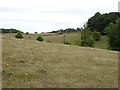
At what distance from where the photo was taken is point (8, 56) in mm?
22594

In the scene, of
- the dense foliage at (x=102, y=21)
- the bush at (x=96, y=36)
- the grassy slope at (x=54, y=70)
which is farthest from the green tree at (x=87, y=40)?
the grassy slope at (x=54, y=70)

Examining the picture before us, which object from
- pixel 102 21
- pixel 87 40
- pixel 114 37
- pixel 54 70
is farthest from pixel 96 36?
pixel 54 70

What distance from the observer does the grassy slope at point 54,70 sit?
1709 centimetres

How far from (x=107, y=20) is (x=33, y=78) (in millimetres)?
93986

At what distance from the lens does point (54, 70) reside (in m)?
19.8

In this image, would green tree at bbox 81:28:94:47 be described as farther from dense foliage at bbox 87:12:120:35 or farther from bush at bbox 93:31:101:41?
dense foliage at bbox 87:12:120:35

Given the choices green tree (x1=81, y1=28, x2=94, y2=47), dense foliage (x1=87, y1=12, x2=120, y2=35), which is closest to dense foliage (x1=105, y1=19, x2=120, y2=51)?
green tree (x1=81, y1=28, x2=94, y2=47)

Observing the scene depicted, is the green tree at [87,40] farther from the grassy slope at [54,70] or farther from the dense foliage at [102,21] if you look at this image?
the grassy slope at [54,70]

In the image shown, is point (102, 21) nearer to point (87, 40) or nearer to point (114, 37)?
point (87, 40)

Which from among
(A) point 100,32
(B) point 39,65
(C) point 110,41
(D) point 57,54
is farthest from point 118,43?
(B) point 39,65

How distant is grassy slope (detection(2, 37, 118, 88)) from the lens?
56.1 feet

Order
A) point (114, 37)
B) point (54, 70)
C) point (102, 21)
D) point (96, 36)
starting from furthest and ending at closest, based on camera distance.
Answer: point (102, 21), point (96, 36), point (114, 37), point (54, 70)

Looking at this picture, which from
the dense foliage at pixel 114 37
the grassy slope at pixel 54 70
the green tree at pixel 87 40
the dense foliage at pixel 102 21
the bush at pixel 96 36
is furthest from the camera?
the dense foliage at pixel 102 21

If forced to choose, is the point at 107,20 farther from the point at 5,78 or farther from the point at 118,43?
the point at 5,78
